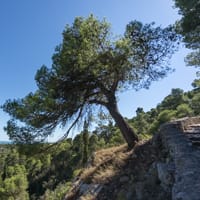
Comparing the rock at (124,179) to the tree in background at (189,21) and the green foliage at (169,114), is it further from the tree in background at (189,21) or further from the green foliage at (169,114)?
the green foliage at (169,114)

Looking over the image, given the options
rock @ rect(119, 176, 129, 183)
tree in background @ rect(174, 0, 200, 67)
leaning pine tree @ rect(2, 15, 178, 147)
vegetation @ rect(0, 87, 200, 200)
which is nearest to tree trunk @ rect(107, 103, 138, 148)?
leaning pine tree @ rect(2, 15, 178, 147)

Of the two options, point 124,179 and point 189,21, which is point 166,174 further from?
point 189,21

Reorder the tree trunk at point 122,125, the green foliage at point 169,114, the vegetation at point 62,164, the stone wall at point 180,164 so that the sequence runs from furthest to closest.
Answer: the vegetation at point 62,164
the green foliage at point 169,114
the tree trunk at point 122,125
the stone wall at point 180,164

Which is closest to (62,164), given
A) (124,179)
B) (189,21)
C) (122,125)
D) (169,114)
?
(169,114)

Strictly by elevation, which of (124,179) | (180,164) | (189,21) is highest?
(189,21)

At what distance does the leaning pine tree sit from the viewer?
8.26 meters

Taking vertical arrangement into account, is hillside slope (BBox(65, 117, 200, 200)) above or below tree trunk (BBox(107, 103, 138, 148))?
below

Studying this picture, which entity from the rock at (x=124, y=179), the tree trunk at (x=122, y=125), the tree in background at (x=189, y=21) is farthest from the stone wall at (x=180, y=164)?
the tree in background at (x=189, y=21)

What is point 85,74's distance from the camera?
8703 mm

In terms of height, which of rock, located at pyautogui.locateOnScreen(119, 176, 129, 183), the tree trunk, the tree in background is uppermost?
the tree in background

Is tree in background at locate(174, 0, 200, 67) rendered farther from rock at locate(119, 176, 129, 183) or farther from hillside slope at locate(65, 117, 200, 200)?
rock at locate(119, 176, 129, 183)

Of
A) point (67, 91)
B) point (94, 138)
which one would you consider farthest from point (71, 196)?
point (94, 138)

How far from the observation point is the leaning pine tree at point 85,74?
27.1 feet

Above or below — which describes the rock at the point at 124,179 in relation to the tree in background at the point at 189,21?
below
